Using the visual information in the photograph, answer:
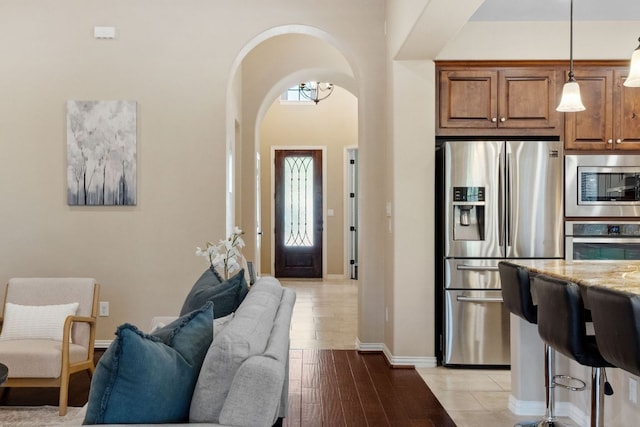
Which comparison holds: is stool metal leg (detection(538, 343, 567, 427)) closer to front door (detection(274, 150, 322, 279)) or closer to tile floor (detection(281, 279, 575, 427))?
tile floor (detection(281, 279, 575, 427))

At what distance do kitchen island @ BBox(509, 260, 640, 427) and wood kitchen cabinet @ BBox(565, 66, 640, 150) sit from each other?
5.01 ft

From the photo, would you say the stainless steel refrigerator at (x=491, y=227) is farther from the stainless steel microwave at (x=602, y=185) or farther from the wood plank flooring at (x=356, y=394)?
the wood plank flooring at (x=356, y=394)

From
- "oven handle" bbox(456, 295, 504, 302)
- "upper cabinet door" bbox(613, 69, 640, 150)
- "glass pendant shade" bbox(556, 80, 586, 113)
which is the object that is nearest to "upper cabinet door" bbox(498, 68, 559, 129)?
"upper cabinet door" bbox(613, 69, 640, 150)

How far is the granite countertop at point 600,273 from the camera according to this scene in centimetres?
225

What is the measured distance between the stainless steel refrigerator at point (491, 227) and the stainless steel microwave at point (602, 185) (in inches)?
5.6

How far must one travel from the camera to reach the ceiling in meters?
4.20

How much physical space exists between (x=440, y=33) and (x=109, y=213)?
10.0ft

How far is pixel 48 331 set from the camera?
3.70 m

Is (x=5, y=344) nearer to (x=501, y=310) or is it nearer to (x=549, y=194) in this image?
(x=501, y=310)

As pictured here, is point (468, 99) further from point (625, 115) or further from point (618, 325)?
point (618, 325)

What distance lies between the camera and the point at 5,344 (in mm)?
3512

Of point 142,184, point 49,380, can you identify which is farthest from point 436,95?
point 49,380

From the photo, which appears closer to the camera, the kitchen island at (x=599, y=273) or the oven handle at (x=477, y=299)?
the kitchen island at (x=599, y=273)

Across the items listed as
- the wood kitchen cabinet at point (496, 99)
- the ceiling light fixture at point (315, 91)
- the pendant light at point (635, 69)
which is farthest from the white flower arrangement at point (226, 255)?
the ceiling light fixture at point (315, 91)
